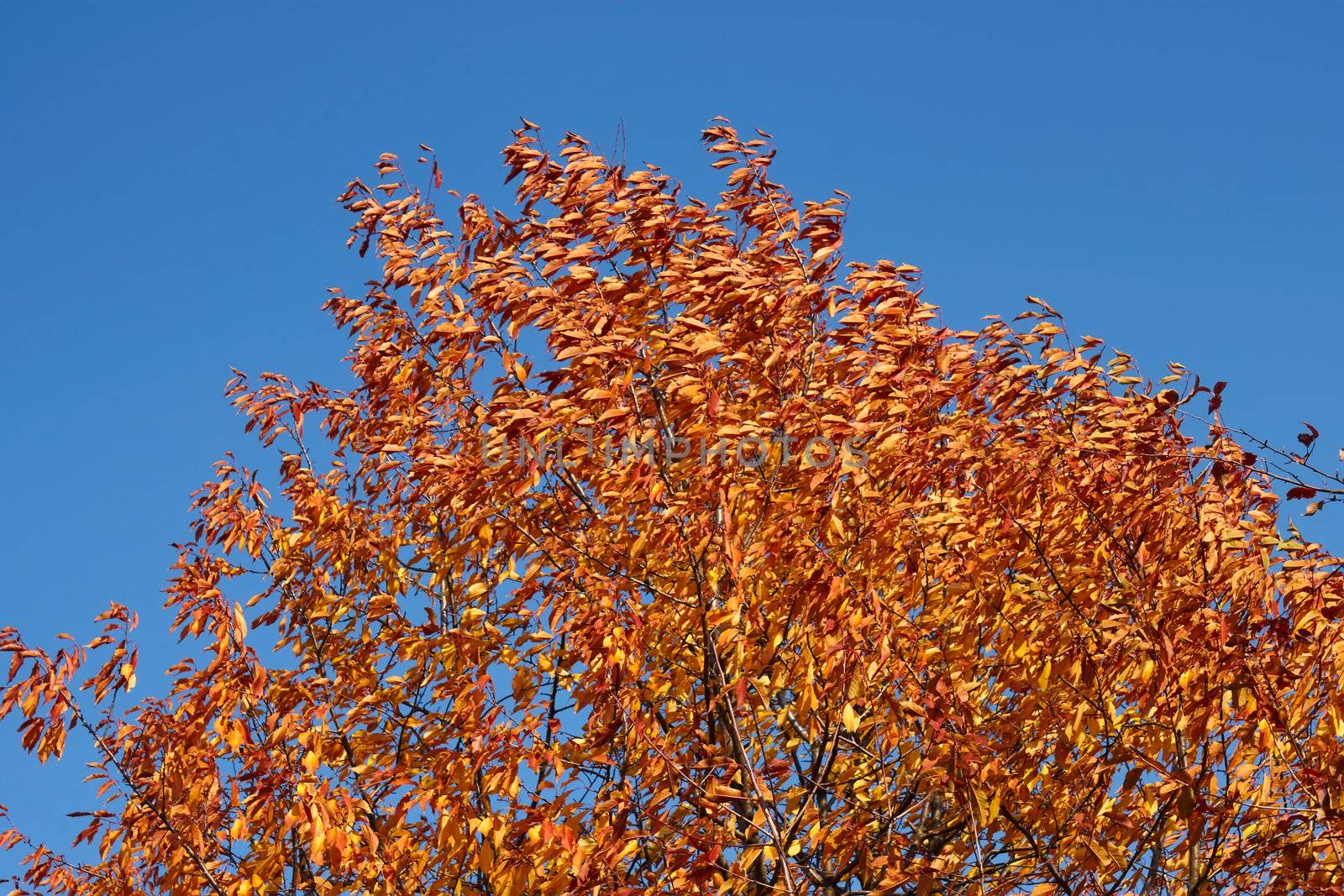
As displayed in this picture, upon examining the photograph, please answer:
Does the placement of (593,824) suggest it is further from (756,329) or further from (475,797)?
(756,329)

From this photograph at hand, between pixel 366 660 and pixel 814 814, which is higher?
pixel 366 660

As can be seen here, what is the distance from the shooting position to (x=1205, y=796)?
5.09 meters

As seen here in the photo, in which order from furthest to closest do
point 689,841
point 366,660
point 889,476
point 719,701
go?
point 366,660 < point 889,476 < point 719,701 < point 689,841

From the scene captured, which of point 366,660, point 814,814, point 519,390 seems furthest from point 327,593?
point 814,814

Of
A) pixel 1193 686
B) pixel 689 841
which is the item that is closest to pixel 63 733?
pixel 689 841

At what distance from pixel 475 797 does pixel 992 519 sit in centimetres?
258

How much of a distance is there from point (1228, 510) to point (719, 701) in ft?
7.95

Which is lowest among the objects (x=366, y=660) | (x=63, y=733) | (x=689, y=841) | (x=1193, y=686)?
(x=689, y=841)

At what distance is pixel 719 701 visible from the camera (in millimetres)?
5465

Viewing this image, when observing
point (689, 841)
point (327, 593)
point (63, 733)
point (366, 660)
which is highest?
point (327, 593)

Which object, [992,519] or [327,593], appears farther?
[327,593]

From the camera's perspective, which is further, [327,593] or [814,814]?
[327,593]

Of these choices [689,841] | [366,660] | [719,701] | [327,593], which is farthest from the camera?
[327,593]

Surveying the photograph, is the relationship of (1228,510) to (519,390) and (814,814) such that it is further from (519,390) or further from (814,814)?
(519,390)
